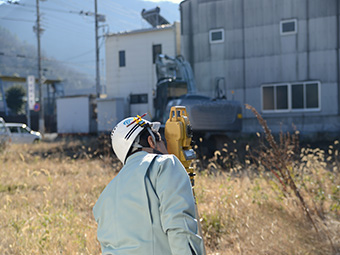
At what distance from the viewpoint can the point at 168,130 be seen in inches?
107

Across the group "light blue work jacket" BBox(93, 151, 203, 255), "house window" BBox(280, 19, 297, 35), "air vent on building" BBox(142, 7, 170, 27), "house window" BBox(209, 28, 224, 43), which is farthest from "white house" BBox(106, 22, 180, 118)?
"light blue work jacket" BBox(93, 151, 203, 255)

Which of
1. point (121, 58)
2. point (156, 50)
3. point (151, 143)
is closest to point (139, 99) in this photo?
point (121, 58)

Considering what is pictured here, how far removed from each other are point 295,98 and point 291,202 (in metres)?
15.1

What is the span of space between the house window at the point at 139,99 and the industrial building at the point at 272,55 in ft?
18.0

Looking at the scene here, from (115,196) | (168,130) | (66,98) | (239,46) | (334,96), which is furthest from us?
(66,98)

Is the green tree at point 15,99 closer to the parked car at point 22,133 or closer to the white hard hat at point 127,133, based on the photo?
the parked car at point 22,133

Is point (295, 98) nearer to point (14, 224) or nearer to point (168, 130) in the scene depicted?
point (14, 224)

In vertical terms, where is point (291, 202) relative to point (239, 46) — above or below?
below

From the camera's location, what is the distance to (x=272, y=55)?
20.8 meters

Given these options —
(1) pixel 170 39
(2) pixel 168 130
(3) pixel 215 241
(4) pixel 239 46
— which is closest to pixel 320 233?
(3) pixel 215 241

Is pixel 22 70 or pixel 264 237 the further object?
pixel 22 70

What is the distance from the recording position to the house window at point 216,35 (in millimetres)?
21875

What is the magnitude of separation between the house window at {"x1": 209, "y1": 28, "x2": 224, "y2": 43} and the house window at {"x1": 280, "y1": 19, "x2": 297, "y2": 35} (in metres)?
2.97

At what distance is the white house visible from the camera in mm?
26547
